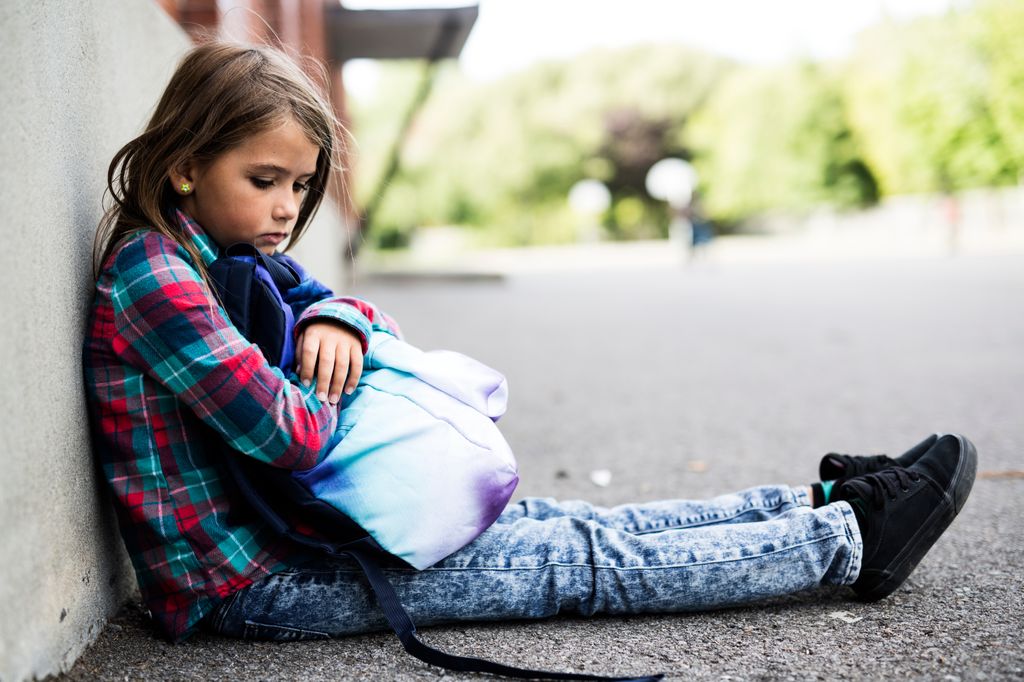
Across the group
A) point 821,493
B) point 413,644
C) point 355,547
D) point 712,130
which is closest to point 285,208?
point 355,547

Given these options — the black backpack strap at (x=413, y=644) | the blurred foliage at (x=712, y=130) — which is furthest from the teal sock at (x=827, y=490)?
the blurred foliage at (x=712, y=130)

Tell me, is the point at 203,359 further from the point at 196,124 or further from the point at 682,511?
the point at 682,511

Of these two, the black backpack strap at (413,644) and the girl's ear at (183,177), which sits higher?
the girl's ear at (183,177)

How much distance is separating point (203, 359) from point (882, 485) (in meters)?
1.56

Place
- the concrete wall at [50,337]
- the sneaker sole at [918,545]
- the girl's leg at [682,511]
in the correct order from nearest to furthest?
the concrete wall at [50,337]
the sneaker sole at [918,545]
the girl's leg at [682,511]

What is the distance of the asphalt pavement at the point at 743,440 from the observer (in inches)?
77.5

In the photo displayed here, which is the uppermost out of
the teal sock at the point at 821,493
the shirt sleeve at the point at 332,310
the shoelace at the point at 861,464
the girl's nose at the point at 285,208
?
the girl's nose at the point at 285,208

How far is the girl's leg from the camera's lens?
2367mm

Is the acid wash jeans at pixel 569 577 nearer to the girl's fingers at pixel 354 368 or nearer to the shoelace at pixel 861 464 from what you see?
the shoelace at pixel 861 464

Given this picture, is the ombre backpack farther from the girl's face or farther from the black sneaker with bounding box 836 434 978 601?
the black sneaker with bounding box 836 434 978 601

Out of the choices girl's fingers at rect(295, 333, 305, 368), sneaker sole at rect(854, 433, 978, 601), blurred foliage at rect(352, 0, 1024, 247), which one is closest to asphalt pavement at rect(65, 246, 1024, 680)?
sneaker sole at rect(854, 433, 978, 601)

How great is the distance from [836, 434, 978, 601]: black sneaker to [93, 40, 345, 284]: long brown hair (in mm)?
1550

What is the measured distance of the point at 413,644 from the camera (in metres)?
1.91

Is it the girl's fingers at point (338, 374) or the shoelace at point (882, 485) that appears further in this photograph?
the shoelace at point (882, 485)
